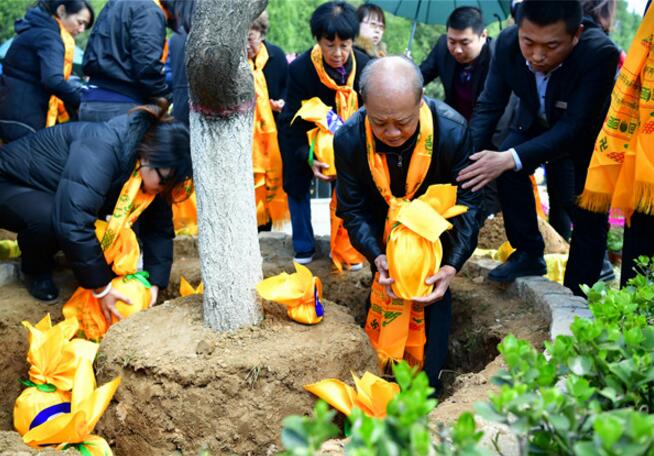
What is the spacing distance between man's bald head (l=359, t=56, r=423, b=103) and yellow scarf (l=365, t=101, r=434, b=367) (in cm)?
24

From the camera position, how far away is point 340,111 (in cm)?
459

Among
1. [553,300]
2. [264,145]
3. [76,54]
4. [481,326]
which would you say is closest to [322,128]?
[264,145]

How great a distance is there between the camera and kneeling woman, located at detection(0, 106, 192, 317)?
11.9 feet

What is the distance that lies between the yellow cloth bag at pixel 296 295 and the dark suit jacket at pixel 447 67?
2.09 meters

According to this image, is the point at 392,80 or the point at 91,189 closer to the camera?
the point at 392,80

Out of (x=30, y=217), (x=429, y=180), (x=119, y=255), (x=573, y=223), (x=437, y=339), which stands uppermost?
(x=429, y=180)

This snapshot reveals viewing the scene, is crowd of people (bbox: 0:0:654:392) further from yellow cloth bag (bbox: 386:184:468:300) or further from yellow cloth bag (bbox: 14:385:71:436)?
yellow cloth bag (bbox: 14:385:71:436)

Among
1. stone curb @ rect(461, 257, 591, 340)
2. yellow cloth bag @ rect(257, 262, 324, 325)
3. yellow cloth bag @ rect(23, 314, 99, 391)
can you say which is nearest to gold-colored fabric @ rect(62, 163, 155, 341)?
yellow cloth bag @ rect(23, 314, 99, 391)

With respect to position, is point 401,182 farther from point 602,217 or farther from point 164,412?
point 164,412

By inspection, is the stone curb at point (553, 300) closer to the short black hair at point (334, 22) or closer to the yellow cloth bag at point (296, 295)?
the yellow cloth bag at point (296, 295)

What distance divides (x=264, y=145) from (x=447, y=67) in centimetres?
148

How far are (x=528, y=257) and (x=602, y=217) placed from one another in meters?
0.46

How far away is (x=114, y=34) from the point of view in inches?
187

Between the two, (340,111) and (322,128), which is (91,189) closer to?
(322,128)
